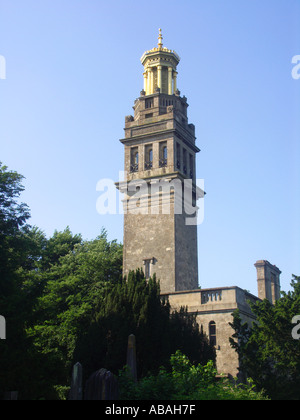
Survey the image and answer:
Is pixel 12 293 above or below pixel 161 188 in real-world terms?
below

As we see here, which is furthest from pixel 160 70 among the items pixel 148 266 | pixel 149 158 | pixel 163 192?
pixel 148 266

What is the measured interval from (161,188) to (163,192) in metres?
0.35

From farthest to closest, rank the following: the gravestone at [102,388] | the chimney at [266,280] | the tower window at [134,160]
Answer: the tower window at [134,160]
the chimney at [266,280]
the gravestone at [102,388]

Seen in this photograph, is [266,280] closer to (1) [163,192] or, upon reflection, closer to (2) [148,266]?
(2) [148,266]


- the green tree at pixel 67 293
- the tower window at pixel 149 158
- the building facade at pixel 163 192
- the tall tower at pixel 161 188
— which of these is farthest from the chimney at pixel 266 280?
the tower window at pixel 149 158

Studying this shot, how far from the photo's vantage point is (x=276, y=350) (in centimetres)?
2517

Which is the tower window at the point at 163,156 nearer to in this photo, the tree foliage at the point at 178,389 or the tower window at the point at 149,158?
the tower window at the point at 149,158

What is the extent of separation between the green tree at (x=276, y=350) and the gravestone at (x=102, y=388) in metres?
9.30

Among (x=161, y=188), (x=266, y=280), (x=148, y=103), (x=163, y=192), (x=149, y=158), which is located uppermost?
(x=148, y=103)

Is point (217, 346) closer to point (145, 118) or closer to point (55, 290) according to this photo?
point (55, 290)

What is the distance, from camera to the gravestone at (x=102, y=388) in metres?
17.6

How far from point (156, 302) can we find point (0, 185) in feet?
32.9

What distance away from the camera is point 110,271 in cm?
4209
